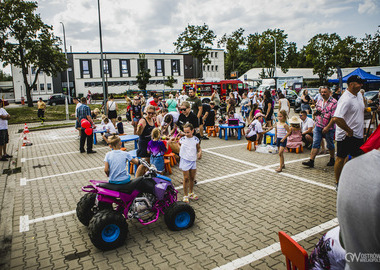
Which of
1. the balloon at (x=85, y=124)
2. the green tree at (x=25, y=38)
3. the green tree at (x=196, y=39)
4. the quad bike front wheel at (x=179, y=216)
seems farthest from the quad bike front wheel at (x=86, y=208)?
the green tree at (x=196, y=39)

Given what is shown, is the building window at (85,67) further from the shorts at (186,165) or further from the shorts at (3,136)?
the shorts at (186,165)

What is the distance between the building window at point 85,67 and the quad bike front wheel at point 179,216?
197 ft

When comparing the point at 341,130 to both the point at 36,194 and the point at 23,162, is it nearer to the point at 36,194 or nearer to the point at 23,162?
the point at 36,194

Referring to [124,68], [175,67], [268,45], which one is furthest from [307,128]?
[175,67]

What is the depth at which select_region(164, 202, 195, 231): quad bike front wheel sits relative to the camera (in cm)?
430

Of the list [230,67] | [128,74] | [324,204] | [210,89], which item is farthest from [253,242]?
[230,67]

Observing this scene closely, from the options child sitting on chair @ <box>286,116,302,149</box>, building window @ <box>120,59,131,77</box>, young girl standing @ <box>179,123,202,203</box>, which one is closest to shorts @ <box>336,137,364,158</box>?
young girl standing @ <box>179,123,202,203</box>

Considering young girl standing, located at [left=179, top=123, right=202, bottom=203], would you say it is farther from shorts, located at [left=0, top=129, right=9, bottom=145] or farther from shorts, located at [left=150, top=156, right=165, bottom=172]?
shorts, located at [left=0, top=129, right=9, bottom=145]

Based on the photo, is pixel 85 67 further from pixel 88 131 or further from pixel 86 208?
pixel 86 208

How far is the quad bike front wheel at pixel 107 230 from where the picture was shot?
374 cm

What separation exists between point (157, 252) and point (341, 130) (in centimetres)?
417

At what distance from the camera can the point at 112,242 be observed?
12.8 ft

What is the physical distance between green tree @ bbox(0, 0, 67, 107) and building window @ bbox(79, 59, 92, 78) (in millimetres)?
26449

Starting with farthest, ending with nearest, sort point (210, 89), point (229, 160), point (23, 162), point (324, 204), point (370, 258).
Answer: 1. point (210, 89)
2. point (23, 162)
3. point (229, 160)
4. point (324, 204)
5. point (370, 258)
